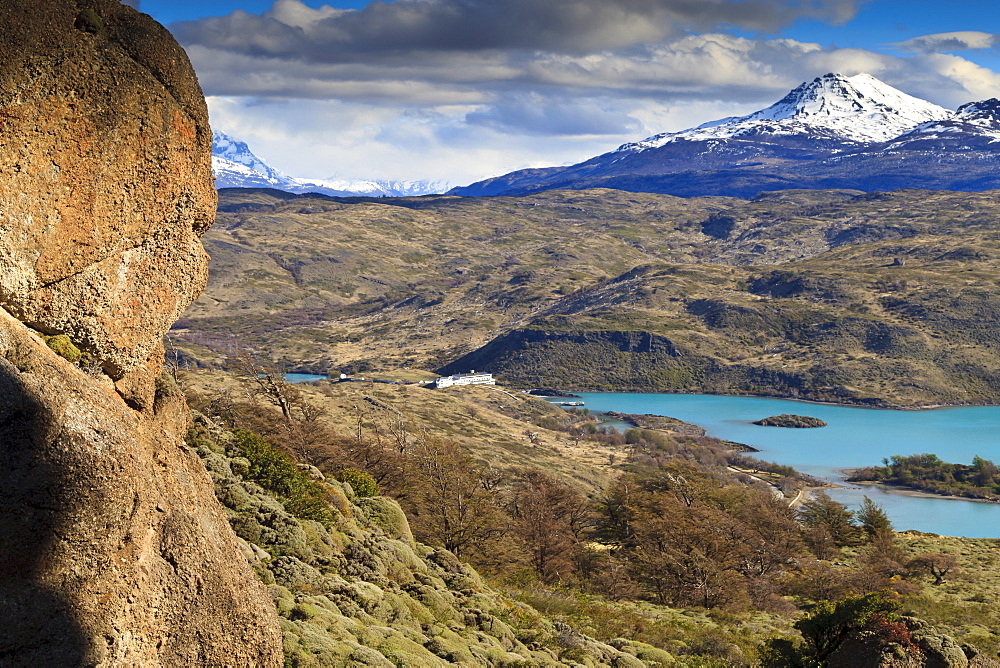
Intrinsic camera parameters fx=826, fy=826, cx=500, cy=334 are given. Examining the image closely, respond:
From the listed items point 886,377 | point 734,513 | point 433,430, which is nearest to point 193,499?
point 734,513

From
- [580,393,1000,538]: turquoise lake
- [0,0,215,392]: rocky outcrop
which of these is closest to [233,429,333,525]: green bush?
[0,0,215,392]: rocky outcrop

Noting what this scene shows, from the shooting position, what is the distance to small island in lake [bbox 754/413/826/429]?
16388 centimetres

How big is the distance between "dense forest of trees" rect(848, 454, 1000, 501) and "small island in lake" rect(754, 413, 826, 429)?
3675 cm

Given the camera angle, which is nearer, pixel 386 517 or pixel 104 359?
pixel 104 359

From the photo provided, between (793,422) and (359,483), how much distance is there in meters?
151

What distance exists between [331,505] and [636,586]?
19.7m

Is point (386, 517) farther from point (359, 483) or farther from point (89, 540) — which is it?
point (89, 540)

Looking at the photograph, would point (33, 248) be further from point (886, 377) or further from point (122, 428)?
point (886, 377)

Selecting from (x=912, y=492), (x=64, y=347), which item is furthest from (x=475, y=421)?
(x=64, y=347)

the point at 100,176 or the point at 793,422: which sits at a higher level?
the point at 100,176

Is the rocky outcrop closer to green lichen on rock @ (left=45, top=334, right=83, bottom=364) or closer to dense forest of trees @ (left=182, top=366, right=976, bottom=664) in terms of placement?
green lichen on rock @ (left=45, top=334, right=83, bottom=364)

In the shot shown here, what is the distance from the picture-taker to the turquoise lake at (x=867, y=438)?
10538 centimetres

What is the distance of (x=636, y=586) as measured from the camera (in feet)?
125

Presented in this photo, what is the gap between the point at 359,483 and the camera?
95.7 feet
